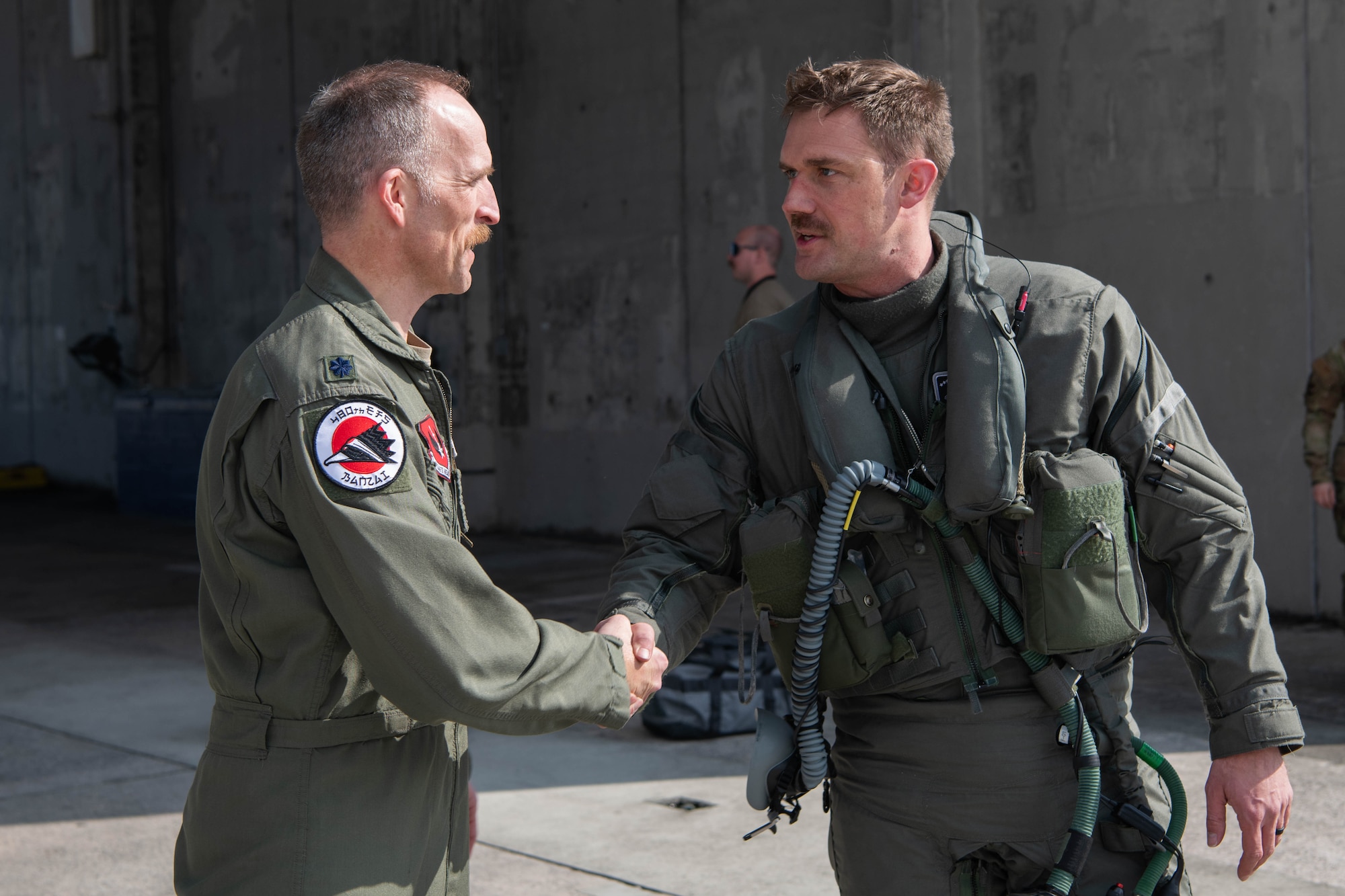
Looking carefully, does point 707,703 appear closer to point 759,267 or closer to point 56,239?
point 759,267

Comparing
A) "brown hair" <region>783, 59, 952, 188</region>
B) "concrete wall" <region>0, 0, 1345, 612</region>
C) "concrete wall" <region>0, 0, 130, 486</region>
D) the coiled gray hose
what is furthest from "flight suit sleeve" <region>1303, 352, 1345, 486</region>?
"concrete wall" <region>0, 0, 130, 486</region>

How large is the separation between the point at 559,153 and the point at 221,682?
32.7 feet

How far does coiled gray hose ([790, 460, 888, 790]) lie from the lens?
223 centimetres

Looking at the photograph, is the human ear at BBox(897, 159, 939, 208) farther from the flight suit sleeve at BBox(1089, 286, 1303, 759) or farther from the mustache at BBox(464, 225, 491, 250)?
the mustache at BBox(464, 225, 491, 250)

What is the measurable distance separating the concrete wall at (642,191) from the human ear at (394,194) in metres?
6.28

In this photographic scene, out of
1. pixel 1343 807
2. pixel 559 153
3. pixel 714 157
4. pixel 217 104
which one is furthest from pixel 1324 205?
pixel 217 104

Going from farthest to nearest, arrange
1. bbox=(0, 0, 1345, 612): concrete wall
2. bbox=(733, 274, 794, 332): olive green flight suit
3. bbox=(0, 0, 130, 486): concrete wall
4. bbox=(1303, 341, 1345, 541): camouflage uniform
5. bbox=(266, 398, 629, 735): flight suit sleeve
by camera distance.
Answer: bbox=(0, 0, 130, 486): concrete wall, bbox=(0, 0, 1345, 612): concrete wall, bbox=(733, 274, 794, 332): olive green flight suit, bbox=(1303, 341, 1345, 541): camouflage uniform, bbox=(266, 398, 629, 735): flight suit sleeve

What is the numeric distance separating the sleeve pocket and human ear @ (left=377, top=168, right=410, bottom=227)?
70 centimetres

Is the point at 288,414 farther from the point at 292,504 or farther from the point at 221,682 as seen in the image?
the point at 221,682

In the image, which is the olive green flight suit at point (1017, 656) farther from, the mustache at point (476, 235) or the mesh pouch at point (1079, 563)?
the mustache at point (476, 235)

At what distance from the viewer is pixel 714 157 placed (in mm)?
10445

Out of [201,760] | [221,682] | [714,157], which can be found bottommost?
[201,760]

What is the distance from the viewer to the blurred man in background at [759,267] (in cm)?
673

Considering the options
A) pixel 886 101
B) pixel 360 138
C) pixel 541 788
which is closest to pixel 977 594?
pixel 886 101
